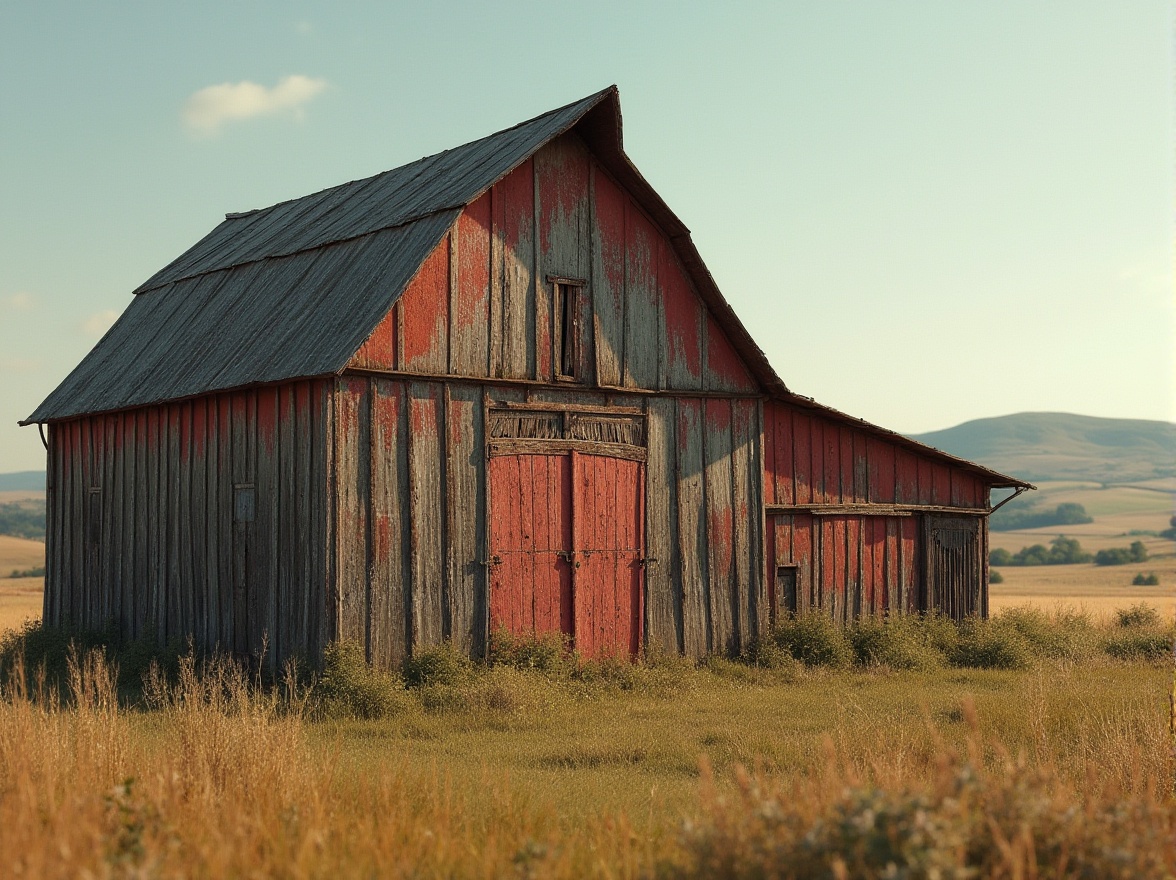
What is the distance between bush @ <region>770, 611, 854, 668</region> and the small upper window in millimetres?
Result: 5595

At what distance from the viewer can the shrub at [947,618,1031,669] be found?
20.4 metres

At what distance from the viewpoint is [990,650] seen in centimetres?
2080

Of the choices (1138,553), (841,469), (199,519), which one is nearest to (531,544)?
(199,519)

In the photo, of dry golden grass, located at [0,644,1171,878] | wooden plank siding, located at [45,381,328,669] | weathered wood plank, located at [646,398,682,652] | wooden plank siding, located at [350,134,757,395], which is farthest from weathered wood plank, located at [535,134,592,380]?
dry golden grass, located at [0,644,1171,878]

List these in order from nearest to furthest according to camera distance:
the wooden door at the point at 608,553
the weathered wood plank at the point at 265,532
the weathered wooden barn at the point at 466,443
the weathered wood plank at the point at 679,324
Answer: the weathered wooden barn at the point at 466,443 < the weathered wood plank at the point at 265,532 < the wooden door at the point at 608,553 < the weathered wood plank at the point at 679,324

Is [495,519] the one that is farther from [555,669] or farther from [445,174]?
[445,174]

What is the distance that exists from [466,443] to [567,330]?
8.04 ft

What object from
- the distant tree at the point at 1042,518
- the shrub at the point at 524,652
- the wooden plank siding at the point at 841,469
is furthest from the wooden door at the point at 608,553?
the distant tree at the point at 1042,518

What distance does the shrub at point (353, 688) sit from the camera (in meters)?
14.6

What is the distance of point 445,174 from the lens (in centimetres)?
1941

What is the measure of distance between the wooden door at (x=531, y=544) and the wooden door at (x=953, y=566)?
27.3ft

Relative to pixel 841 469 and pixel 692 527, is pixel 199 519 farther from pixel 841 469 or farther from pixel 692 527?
pixel 841 469

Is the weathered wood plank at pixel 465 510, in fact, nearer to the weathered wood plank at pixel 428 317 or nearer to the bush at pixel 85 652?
the weathered wood plank at pixel 428 317

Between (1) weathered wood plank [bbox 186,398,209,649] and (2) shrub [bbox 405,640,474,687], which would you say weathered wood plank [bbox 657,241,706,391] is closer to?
(2) shrub [bbox 405,640,474,687]
